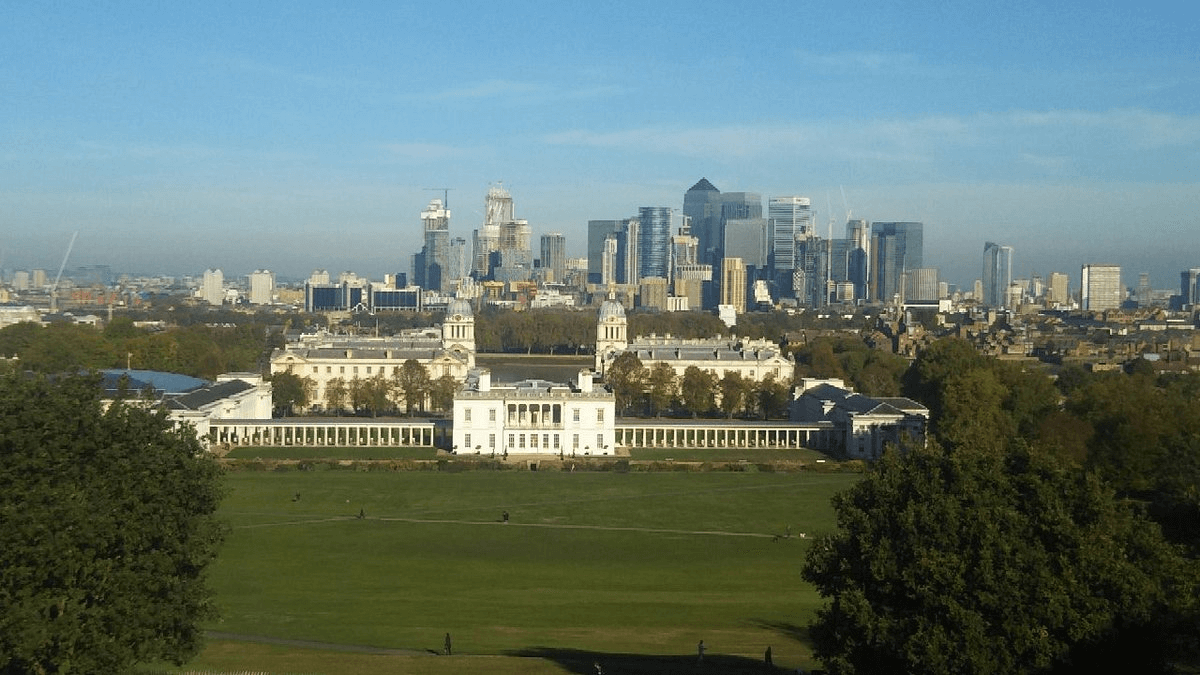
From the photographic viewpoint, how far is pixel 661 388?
76750mm

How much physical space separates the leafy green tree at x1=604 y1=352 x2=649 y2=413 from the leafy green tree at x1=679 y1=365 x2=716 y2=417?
6.53ft

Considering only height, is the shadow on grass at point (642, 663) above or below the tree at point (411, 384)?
below

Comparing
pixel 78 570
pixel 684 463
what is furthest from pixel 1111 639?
pixel 684 463

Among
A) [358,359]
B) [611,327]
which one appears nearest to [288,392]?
[358,359]

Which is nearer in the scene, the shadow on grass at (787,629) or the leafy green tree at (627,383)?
the shadow on grass at (787,629)

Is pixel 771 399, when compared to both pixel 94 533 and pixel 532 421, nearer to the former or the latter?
pixel 532 421

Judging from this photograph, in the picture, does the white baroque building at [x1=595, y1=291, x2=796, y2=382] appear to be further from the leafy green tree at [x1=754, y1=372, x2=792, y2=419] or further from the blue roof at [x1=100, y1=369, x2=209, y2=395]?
the blue roof at [x1=100, y1=369, x2=209, y2=395]

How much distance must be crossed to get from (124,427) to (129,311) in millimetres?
164228

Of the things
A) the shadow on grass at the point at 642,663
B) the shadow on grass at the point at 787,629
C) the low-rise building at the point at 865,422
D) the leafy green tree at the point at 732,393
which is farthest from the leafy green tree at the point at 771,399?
the shadow on grass at the point at 642,663

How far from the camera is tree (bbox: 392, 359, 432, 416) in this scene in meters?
75.6

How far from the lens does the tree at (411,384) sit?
75.6 metres

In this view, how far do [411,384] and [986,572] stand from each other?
188 feet

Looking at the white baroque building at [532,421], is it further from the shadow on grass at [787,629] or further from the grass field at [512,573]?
the shadow on grass at [787,629]

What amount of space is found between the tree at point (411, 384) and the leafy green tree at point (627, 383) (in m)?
8.77
